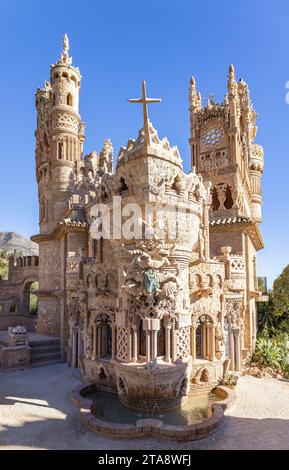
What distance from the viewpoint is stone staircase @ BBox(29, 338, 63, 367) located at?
57.9 feet

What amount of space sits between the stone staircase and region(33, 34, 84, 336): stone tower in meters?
1.99

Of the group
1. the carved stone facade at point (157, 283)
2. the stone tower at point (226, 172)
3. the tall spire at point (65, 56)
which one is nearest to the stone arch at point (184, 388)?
the carved stone facade at point (157, 283)

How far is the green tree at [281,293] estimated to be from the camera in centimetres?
2428

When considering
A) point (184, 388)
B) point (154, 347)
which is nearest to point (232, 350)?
point (184, 388)

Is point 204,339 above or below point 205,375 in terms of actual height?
above

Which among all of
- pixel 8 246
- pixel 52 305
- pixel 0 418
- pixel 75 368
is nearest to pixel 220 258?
pixel 75 368

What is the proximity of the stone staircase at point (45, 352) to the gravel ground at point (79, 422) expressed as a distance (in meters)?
3.14

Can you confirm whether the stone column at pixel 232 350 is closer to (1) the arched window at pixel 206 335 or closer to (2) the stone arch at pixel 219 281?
(1) the arched window at pixel 206 335

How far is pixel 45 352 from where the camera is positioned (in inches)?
730

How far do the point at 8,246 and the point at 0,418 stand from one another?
109 metres

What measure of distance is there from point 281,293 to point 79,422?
19.7m

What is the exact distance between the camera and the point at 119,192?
1314 centimetres

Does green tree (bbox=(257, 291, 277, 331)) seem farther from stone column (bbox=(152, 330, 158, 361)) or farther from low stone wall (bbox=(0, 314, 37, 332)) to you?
low stone wall (bbox=(0, 314, 37, 332))

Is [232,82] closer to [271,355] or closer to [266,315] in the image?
[271,355]
